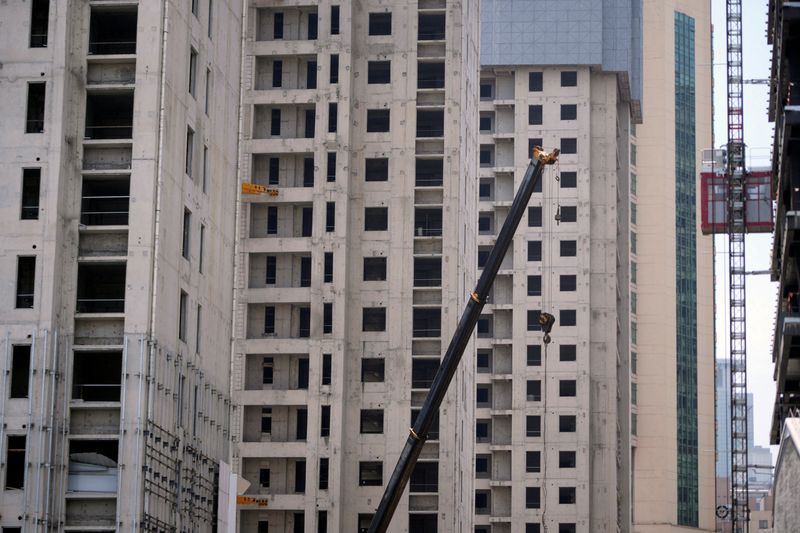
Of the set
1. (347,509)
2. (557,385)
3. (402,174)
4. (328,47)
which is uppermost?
(328,47)

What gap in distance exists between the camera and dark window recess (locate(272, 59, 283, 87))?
12756 centimetres

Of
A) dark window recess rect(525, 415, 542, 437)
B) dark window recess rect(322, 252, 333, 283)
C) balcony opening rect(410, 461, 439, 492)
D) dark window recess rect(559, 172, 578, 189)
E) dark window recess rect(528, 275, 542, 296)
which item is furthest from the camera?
dark window recess rect(559, 172, 578, 189)

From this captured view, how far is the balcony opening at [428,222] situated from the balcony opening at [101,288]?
152 feet

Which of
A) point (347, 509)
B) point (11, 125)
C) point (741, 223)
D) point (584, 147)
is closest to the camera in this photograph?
point (11, 125)

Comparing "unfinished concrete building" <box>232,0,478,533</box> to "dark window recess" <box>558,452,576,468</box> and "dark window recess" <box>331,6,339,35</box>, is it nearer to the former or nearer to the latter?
"dark window recess" <box>331,6,339,35</box>

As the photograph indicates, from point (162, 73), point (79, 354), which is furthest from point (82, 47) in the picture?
point (79, 354)

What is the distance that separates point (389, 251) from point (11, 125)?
49293 millimetres

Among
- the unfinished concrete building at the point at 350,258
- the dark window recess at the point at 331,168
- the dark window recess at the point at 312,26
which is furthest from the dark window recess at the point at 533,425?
the dark window recess at the point at 312,26

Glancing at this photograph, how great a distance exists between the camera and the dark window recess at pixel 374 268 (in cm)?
12406

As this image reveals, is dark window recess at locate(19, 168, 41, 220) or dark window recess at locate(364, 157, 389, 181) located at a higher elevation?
dark window recess at locate(364, 157, 389, 181)

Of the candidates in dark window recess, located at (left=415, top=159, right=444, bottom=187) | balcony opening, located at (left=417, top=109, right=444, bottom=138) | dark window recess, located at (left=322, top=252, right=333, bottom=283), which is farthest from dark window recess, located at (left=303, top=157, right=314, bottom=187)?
balcony opening, located at (left=417, top=109, right=444, bottom=138)

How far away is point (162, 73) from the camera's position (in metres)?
79.9

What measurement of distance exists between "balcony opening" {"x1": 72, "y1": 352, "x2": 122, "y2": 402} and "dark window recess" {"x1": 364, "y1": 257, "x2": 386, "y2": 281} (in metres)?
44.6

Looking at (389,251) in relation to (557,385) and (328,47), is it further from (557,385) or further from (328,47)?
(557,385)
